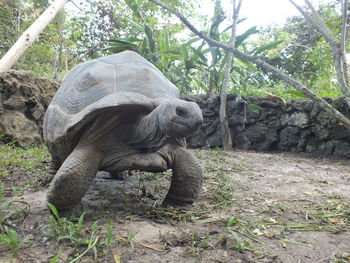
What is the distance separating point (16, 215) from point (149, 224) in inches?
32.7

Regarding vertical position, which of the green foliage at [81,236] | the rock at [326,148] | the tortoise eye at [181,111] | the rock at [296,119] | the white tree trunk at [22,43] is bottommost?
the green foliage at [81,236]

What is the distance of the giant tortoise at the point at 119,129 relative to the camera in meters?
1.66

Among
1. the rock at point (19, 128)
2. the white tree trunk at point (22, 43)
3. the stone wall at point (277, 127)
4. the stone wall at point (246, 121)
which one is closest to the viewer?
the rock at point (19, 128)

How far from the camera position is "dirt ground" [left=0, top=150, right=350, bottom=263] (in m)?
1.36

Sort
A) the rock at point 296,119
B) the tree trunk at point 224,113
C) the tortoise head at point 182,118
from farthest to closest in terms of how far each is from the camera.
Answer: the tree trunk at point 224,113
the rock at point 296,119
the tortoise head at point 182,118

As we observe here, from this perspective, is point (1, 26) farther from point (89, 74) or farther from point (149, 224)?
point (149, 224)

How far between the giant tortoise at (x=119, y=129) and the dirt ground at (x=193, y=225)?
0.22 m

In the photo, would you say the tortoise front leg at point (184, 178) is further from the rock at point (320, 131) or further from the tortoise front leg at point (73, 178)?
the rock at point (320, 131)

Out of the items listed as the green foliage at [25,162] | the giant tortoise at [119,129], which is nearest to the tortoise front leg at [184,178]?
the giant tortoise at [119,129]

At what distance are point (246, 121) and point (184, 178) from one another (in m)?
4.72

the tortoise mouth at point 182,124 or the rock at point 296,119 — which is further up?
the rock at point 296,119

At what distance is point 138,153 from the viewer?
1.82 m

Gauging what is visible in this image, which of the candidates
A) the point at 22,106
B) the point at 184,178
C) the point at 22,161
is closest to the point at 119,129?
the point at 184,178

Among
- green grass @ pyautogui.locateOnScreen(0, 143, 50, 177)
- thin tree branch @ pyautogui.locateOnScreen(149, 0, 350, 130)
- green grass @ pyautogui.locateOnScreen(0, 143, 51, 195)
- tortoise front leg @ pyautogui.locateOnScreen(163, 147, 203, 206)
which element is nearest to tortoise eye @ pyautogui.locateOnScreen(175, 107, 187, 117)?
tortoise front leg @ pyautogui.locateOnScreen(163, 147, 203, 206)
